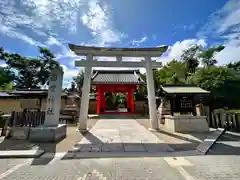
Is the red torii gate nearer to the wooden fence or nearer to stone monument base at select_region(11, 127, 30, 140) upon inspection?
the wooden fence

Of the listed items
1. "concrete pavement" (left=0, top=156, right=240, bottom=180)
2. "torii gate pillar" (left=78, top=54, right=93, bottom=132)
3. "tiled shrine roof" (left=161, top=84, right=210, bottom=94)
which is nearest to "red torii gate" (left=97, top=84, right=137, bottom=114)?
"tiled shrine roof" (left=161, top=84, right=210, bottom=94)

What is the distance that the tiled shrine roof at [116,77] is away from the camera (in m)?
16.1

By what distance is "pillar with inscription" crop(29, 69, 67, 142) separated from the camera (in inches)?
217

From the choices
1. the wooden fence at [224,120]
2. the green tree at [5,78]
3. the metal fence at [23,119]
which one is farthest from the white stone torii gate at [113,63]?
the green tree at [5,78]

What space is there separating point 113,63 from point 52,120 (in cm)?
393

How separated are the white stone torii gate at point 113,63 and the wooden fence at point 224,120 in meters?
3.51

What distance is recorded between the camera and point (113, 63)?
7879mm

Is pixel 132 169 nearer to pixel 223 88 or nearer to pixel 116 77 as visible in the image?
pixel 223 88

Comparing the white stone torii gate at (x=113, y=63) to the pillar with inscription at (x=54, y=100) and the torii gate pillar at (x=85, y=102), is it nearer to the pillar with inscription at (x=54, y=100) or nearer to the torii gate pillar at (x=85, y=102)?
the torii gate pillar at (x=85, y=102)

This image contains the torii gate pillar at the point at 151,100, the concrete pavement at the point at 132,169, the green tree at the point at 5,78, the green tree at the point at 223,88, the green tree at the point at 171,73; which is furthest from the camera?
the green tree at the point at 5,78

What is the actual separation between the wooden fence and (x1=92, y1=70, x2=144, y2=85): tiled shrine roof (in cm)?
843

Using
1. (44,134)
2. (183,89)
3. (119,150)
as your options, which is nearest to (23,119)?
(44,134)

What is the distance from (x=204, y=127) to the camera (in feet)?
24.0

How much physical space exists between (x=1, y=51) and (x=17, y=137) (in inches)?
923
